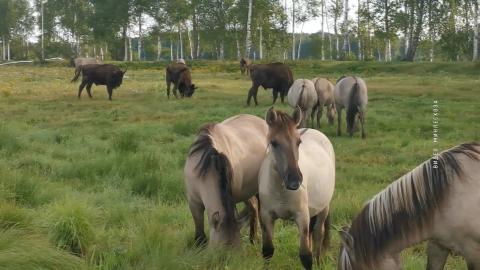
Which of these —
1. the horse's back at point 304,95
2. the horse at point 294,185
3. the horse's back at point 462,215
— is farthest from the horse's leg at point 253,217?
the horse's back at point 304,95

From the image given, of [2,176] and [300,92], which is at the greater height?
[300,92]

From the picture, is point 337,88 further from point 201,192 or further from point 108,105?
point 201,192

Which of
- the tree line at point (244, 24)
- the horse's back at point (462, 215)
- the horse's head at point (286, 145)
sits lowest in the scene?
the horse's back at point (462, 215)

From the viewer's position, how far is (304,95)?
1331 centimetres

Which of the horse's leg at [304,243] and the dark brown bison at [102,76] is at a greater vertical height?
the dark brown bison at [102,76]

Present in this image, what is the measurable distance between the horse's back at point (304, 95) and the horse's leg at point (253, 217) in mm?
7976

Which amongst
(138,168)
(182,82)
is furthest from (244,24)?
(138,168)

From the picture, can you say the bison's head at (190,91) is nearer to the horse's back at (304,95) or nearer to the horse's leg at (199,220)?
the horse's back at (304,95)

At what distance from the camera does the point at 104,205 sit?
6.00 metres

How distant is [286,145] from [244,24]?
41.7m

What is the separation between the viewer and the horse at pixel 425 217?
3.41 m

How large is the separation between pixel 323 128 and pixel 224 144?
9.01m

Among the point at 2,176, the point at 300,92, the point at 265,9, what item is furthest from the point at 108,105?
the point at 265,9

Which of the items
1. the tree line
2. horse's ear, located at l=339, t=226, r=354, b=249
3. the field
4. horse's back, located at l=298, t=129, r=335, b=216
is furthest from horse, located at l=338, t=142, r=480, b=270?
the tree line
